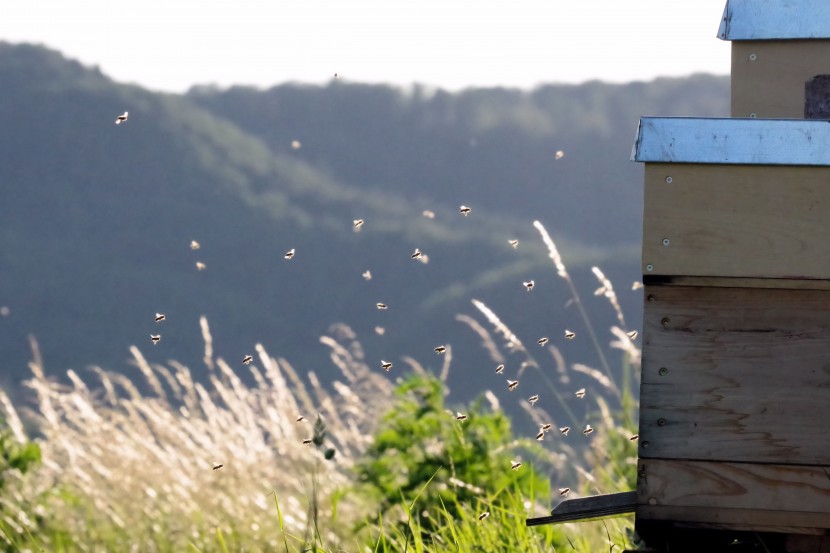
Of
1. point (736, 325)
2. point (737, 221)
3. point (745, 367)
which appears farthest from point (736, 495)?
point (737, 221)

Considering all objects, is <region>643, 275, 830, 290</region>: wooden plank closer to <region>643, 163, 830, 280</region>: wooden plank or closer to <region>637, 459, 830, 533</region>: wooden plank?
<region>643, 163, 830, 280</region>: wooden plank

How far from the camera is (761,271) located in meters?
3.11

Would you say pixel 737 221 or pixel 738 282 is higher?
pixel 737 221

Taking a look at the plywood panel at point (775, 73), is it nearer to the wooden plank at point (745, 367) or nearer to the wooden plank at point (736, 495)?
the wooden plank at point (745, 367)

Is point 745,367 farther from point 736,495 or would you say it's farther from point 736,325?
point 736,495

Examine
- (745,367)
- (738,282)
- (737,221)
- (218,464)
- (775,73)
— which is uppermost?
(775,73)

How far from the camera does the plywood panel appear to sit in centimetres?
403

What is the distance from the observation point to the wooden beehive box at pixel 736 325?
311cm

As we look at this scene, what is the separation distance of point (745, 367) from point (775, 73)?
1.46 metres

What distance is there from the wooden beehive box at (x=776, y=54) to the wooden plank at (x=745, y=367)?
116cm

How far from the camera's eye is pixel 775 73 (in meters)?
4.04

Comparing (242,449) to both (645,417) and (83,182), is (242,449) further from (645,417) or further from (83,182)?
(83,182)

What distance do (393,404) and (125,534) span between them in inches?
83.0

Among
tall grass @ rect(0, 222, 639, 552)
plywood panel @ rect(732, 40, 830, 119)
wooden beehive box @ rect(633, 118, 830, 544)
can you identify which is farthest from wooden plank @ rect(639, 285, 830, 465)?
tall grass @ rect(0, 222, 639, 552)
